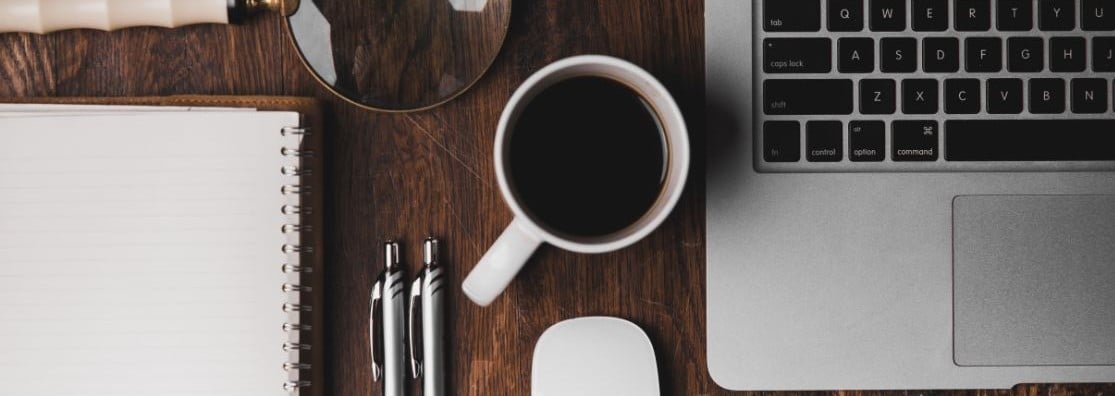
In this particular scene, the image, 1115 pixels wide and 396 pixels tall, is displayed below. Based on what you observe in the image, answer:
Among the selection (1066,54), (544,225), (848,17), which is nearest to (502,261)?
(544,225)

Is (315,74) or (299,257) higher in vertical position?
(315,74)

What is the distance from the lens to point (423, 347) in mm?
422

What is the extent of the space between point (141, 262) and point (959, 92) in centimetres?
48

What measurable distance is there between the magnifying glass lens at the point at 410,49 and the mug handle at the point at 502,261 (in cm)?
11

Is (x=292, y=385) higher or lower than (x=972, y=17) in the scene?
lower

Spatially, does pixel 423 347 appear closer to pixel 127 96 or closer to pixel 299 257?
pixel 299 257

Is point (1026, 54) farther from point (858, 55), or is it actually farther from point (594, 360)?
point (594, 360)

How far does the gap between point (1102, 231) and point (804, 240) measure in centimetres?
17

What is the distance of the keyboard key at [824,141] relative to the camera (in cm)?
40

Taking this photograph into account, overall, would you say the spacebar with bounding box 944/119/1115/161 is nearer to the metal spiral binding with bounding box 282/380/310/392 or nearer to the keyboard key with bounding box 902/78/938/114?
the keyboard key with bounding box 902/78/938/114

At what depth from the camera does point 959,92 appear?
0.40m

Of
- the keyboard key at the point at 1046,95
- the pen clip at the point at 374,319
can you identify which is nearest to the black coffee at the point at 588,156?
the pen clip at the point at 374,319

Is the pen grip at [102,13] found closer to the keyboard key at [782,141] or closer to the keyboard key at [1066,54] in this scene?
the keyboard key at [782,141]

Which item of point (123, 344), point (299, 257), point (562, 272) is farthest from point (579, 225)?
point (123, 344)
